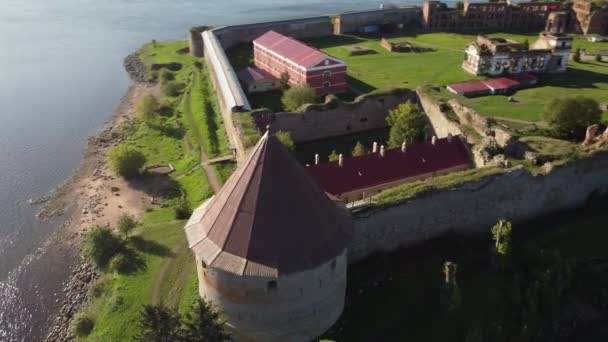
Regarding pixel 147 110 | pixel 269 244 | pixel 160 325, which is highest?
pixel 269 244

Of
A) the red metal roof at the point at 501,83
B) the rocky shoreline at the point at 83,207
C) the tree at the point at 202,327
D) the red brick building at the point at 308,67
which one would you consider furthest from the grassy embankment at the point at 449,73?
the tree at the point at 202,327

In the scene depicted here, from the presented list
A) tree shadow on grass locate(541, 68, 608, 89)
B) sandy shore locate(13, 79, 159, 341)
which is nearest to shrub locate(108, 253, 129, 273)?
sandy shore locate(13, 79, 159, 341)

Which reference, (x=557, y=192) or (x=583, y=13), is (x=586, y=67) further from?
(x=557, y=192)

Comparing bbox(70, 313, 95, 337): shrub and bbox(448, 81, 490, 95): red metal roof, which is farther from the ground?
bbox(448, 81, 490, 95): red metal roof

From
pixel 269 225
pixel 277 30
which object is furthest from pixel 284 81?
pixel 269 225

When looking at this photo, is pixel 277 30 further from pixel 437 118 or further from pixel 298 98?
pixel 437 118

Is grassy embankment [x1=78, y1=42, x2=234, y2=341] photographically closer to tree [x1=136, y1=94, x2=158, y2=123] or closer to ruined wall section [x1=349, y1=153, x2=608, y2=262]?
tree [x1=136, y1=94, x2=158, y2=123]
